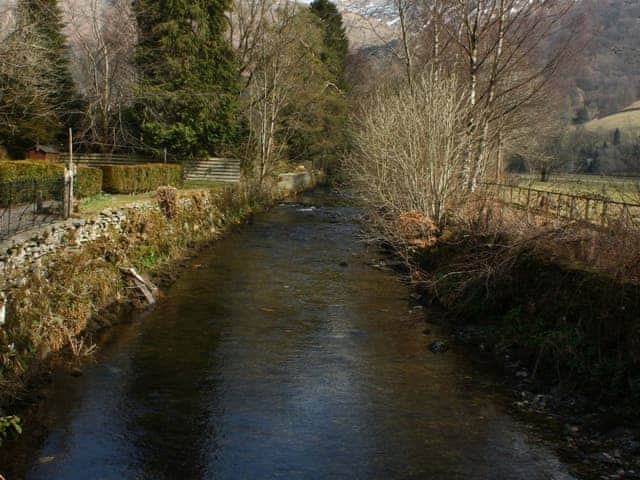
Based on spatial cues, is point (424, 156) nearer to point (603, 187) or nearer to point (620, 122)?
point (603, 187)

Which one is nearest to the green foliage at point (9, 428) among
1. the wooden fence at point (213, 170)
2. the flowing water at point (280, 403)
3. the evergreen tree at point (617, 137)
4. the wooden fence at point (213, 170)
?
the flowing water at point (280, 403)

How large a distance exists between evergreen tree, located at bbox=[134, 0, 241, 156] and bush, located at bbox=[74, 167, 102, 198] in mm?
12510

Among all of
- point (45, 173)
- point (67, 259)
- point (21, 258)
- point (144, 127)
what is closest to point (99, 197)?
point (45, 173)

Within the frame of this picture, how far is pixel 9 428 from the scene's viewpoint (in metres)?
7.66

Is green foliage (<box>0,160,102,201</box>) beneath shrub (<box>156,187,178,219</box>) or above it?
above

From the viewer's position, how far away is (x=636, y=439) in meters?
7.58

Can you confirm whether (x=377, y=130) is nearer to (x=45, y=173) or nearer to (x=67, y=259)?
(x=45, y=173)

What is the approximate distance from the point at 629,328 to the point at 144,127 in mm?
27279

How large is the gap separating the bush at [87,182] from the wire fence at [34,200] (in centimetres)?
295

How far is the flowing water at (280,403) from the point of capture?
7.16m

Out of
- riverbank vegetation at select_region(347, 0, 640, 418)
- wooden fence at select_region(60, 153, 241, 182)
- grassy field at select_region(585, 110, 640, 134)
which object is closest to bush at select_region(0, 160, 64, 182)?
riverbank vegetation at select_region(347, 0, 640, 418)

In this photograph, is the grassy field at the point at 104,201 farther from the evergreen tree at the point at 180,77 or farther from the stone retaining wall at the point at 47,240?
the evergreen tree at the point at 180,77

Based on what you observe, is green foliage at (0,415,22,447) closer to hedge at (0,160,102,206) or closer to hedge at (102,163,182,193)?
hedge at (0,160,102,206)

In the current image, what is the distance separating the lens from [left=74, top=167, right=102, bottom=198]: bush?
17739 millimetres
